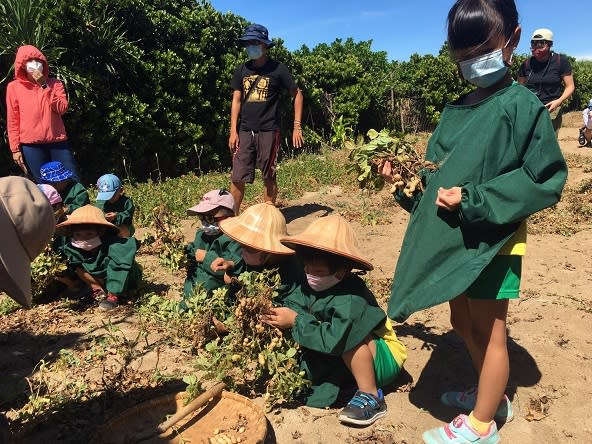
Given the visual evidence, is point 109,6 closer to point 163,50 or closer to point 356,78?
point 163,50

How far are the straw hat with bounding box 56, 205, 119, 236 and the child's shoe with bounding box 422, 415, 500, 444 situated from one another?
2.75m

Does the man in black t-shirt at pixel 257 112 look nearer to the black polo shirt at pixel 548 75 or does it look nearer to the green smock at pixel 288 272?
the black polo shirt at pixel 548 75

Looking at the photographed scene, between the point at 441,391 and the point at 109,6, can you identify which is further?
the point at 109,6

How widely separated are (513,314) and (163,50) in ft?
25.0

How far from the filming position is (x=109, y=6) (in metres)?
8.52

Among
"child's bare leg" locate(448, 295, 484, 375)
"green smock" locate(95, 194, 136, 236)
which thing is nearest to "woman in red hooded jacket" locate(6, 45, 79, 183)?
"green smock" locate(95, 194, 136, 236)

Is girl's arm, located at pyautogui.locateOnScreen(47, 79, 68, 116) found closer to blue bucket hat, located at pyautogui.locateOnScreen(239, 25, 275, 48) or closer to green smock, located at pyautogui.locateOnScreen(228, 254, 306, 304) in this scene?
blue bucket hat, located at pyautogui.locateOnScreen(239, 25, 275, 48)

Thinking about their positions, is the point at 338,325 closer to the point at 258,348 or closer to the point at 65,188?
the point at 258,348

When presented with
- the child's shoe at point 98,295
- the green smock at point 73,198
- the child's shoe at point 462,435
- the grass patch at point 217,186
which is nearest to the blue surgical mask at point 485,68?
the child's shoe at point 462,435

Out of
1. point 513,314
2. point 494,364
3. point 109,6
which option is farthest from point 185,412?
point 109,6

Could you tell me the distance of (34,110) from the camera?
535 cm

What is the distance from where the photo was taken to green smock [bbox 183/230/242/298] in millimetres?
3398

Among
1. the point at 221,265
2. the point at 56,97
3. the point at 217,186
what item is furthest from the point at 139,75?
the point at 221,265

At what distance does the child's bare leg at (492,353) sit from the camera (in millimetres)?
2264
